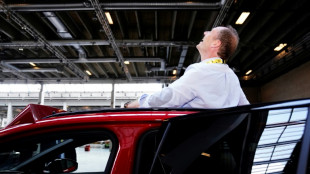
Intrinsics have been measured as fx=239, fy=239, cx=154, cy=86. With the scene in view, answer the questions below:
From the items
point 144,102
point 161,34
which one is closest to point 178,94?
point 144,102

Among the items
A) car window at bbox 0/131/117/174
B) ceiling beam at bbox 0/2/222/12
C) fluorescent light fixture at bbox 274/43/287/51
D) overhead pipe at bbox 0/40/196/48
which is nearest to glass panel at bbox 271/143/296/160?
car window at bbox 0/131/117/174

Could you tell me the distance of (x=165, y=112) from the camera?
1153mm

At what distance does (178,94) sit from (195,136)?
614 millimetres

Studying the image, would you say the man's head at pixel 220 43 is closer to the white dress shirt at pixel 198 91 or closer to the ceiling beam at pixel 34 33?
the white dress shirt at pixel 198 91

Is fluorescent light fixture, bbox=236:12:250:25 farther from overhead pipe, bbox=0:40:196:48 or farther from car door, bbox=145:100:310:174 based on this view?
car door, bbox=145:100:310:174

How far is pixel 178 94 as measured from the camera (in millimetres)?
1383

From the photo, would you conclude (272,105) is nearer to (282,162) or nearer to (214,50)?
(282,162)

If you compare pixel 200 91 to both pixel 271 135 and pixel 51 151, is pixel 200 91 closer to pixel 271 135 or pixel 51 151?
pixel 271 135

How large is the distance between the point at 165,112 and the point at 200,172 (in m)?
0.44

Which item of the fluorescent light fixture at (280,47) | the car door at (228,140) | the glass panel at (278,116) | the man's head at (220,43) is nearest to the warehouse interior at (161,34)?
the fluorescent light fixture at (280,47)

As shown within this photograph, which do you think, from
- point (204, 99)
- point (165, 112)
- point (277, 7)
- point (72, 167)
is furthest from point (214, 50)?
point (277, 7)

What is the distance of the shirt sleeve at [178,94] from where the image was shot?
1382 mm

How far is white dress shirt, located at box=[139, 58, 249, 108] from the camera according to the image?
1390mm

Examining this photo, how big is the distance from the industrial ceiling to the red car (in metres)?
6.33
